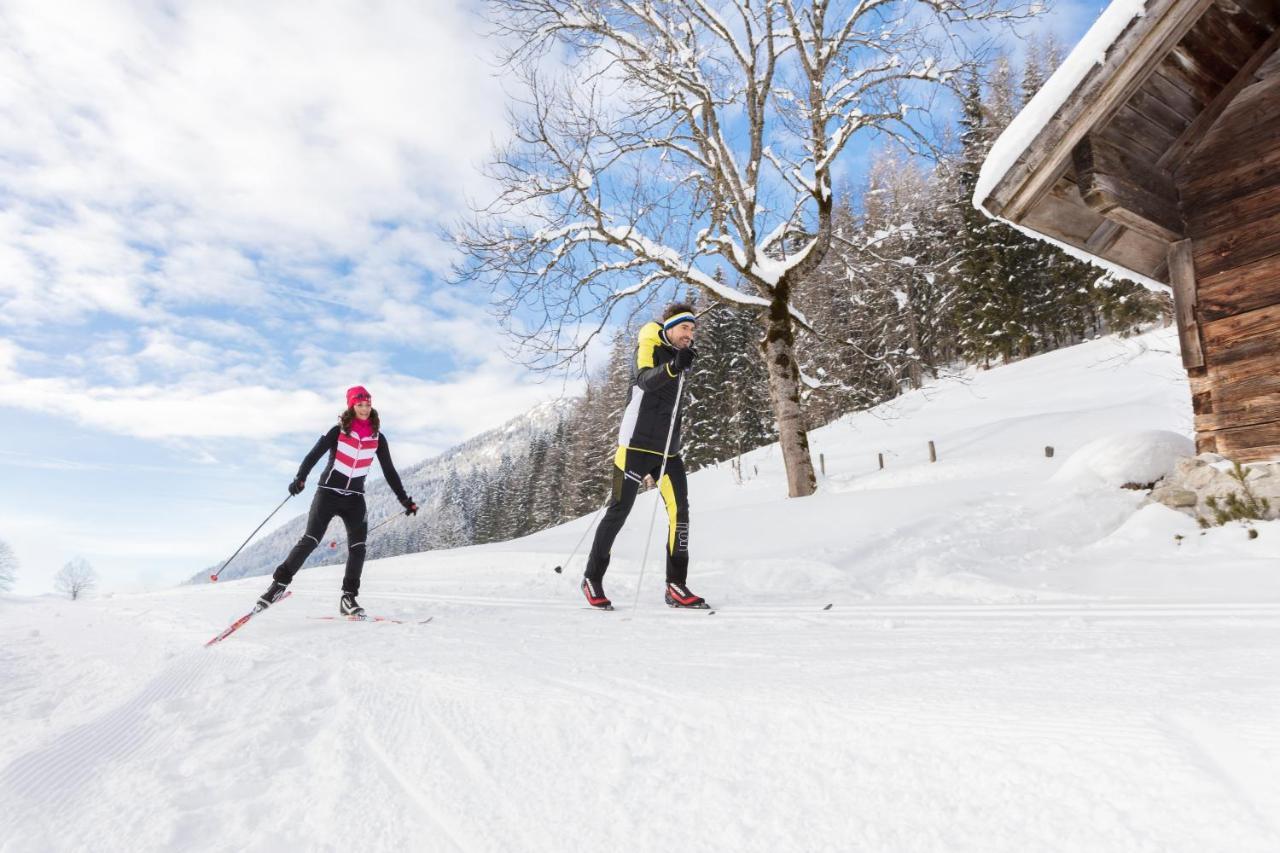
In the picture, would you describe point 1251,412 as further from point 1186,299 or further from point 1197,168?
point 1197,168

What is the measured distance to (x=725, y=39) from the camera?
10531 mm

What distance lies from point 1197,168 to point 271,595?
26.8 feet

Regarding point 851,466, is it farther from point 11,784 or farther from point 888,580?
point 11,784

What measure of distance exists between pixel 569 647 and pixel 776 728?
5.08 ft

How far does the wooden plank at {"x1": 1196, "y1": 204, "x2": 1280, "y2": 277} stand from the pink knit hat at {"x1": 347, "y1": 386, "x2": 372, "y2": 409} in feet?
23.4

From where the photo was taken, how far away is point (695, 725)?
68.4 inches

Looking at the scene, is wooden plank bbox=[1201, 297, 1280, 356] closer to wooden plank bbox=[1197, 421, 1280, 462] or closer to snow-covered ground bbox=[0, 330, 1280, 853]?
wooden plank bbox=[1197, 421, 1280, 462]

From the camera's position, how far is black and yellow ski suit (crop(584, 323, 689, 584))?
4.77 meters

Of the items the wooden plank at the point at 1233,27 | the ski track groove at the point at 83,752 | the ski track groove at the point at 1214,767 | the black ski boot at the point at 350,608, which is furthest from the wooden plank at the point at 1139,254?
the ski track groove at the point at 83,752

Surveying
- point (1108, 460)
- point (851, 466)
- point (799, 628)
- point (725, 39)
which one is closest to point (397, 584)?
point (799, 628)

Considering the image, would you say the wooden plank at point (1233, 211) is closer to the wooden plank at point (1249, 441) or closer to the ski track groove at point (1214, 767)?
the wooden plank at point (1249, 441)

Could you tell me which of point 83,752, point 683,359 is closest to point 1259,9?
point 683,359

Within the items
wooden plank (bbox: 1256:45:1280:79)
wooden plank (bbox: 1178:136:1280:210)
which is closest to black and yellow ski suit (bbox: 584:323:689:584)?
wooden plank (bbox: 1178:136:1280:210)

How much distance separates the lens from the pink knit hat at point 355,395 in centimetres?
545
